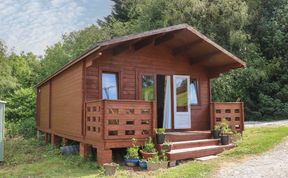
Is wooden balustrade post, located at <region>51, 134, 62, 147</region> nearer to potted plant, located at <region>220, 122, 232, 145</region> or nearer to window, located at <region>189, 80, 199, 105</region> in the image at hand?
window, located at <region>189, 80, 199, 105</region>

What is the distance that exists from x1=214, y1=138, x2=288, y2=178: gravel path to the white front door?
3487 millimetres

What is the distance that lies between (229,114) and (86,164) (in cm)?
545

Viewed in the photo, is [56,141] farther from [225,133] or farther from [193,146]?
[225,133]

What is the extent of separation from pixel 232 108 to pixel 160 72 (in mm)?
2865

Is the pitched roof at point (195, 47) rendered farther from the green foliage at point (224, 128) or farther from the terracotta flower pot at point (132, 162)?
the terracotta flower pot at point (132, 162)

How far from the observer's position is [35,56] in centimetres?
4309

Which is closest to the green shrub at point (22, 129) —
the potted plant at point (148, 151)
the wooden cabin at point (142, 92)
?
the wooden cabin at point (142, 92)

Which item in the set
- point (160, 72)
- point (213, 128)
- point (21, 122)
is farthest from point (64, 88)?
point (21, 122)

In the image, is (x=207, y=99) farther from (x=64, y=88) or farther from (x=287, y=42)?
(x=287, y=42)

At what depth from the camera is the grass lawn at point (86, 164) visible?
8417 millimetres

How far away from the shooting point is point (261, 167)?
859cm

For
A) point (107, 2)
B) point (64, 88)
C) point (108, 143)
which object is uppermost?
point (107, 2)

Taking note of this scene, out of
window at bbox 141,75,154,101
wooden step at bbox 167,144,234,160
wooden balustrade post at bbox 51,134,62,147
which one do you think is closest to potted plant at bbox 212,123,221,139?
wooden step at bbox 167,144,234,160

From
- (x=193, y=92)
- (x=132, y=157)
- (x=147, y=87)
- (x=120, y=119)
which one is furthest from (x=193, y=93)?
(x=132, y=157)
